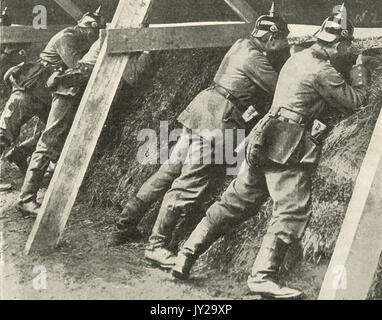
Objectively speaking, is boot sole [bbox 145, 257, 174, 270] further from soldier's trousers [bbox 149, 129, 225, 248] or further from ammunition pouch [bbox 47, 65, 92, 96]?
ammunition pouch [bbox 47, 65, 92, 96]

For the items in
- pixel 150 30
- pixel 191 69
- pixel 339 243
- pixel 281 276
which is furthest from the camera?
pixel 191 69

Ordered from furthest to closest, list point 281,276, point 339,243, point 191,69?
point 191,69 → point 281,276 → point 339,243

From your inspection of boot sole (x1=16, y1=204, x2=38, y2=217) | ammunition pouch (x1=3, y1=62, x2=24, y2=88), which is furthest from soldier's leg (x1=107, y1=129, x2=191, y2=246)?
ammunition pouch (x1=3, y1=62, x2=24, y2=88)

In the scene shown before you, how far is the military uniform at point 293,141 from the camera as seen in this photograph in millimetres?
4914

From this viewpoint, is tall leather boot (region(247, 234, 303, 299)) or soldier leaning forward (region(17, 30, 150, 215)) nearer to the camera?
tall leather boot (region(247, 234, 303, 299))

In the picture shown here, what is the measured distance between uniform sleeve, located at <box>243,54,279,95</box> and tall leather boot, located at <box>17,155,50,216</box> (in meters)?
2.05

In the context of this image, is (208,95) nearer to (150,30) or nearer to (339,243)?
(150,30)

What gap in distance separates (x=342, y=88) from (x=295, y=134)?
424 mm

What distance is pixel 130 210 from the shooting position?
5.79m

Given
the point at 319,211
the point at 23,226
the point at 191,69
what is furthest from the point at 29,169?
the point at 319,211

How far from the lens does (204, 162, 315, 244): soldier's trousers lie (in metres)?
4.93

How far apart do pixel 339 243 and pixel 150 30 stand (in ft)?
6.74

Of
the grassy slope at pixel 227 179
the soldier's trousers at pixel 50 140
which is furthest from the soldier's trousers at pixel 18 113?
the grassy slope at pixel 227 179
